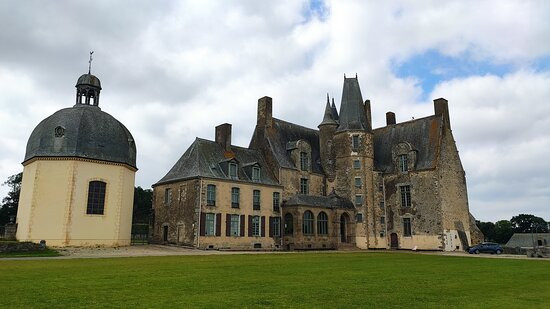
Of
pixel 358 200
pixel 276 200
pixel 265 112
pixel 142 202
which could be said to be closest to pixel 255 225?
pixel 276 200

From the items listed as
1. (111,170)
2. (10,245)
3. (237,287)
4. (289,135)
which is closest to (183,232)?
(111,170)

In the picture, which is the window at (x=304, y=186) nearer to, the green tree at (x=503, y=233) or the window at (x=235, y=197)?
the window at (x=235, y=197)

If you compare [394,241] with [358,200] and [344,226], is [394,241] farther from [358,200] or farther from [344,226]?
[358,200]

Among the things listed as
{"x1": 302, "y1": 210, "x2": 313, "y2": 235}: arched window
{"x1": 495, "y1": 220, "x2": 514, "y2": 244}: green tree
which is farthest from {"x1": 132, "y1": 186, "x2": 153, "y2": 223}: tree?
{"x1": 495, "y1": 220, "x2": 514, "y2": 244}: green tree

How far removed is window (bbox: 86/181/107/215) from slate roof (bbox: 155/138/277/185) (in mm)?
5759

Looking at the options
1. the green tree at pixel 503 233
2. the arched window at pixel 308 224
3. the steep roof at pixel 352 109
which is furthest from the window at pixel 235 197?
the green tree at pixel 503 233

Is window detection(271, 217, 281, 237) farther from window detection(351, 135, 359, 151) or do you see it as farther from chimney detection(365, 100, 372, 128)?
chimney detection(365, 100, 372, 128)

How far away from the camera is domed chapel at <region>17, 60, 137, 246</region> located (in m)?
28.6

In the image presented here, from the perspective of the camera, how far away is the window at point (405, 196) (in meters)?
39.6

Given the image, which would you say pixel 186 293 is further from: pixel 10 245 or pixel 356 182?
pixel 356 182

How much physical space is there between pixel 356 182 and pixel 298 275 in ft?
93.9

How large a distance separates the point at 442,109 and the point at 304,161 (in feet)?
44.8

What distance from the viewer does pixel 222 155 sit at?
118 ft

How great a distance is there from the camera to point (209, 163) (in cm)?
3428
